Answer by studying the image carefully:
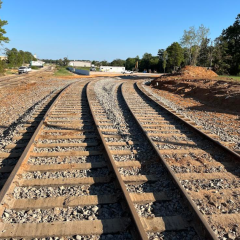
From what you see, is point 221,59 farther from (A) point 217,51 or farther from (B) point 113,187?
(B) point 113,187

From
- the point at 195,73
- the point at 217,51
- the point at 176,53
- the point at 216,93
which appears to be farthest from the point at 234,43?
the point at 216,93

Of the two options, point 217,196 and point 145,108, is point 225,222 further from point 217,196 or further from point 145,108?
point 145,108

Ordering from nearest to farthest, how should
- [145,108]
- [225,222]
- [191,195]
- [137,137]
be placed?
[225,222] < [191,195] < [137,137] < [145,108]

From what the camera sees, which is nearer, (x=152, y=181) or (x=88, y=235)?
(x=88, y=235)

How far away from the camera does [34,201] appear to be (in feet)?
11.6

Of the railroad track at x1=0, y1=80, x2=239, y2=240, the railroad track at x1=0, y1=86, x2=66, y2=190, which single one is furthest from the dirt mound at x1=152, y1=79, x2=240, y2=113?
the railroad track at x1=0, y1=86, x2=66, y2=190

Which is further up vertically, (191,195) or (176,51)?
(176,51)

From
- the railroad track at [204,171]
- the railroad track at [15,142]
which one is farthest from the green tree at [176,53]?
the railroad track at [15,142]

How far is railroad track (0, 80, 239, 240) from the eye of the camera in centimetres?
303

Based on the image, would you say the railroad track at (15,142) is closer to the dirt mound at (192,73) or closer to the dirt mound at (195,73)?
the dirt mound at (192,73)

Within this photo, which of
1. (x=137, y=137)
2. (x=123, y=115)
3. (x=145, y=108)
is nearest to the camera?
(x=137, y=137)

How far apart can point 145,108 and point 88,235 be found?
845cm

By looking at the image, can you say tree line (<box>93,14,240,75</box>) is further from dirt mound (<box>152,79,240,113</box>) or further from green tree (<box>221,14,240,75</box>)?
dirt mound (<box>152,79,240,113</box>)

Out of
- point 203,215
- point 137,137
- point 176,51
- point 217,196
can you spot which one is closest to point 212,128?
point 137,137
